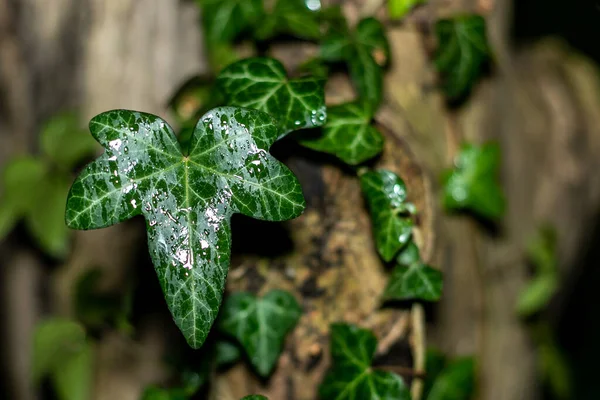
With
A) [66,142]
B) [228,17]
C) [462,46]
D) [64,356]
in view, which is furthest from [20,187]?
[462,46]

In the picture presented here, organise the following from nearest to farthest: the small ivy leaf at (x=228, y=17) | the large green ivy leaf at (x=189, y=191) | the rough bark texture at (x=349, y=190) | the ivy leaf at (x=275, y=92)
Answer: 1. the large green ivy leaf at (x=189, y=191)
2. the ivy leaf at (x=275, y=92)
3. the rough bark texture at (x=349, y=190)
4. the small ivy leaf at (x=228, y=17)

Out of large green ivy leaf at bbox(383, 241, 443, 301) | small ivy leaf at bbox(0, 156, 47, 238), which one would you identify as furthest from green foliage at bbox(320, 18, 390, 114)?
small ivy leaf at bbox(0, 156, 47, 238)

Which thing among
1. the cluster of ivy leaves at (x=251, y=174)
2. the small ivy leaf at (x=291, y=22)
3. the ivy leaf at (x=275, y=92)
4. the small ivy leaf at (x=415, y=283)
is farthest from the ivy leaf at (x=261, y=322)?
the small ivy leaf at (x=291, y=22)

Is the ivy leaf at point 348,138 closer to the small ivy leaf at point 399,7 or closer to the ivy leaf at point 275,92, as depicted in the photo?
the ivy leaf at point 275,92

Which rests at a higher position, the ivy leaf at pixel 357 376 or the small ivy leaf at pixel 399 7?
the small ivy leaf at pixel 399 7

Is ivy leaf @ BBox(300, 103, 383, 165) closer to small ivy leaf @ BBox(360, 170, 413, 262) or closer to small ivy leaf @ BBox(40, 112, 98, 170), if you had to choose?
small ivy leaf @ BBox(360, 170, 413, 262)

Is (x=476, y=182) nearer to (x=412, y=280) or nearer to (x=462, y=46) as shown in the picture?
(x=462, y=46)
